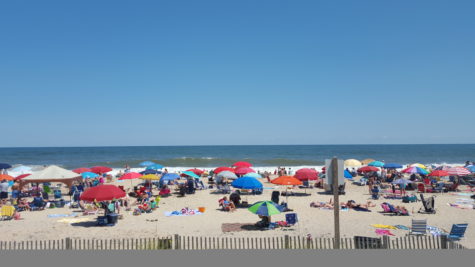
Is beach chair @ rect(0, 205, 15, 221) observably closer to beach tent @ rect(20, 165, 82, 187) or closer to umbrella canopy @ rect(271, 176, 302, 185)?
beach tent @ rect(20, 165, 82, 187)

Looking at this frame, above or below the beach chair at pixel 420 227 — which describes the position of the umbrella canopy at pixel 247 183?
above

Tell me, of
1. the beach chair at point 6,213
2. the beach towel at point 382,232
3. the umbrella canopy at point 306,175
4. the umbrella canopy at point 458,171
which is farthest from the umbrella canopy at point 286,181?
the beach chair at point 6,213

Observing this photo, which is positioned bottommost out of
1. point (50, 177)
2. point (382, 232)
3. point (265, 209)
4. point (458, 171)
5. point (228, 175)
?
point (382, 232)

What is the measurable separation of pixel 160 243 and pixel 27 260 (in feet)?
9.99

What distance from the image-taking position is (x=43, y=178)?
59.4ft

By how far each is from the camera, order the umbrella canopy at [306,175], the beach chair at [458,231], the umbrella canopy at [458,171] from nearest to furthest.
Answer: the beach chair at [458,231]
the umbrella canopy at [306,175]
the umbrella canopy at [458,171]

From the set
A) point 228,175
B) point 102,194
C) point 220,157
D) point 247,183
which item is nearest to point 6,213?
point 102,194

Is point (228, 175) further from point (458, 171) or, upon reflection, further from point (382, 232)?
point (458, 171)

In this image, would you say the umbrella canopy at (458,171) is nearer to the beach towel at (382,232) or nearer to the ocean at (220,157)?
the beach towel at (382,232)

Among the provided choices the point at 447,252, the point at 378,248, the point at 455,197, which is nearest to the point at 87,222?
the point at 378,248

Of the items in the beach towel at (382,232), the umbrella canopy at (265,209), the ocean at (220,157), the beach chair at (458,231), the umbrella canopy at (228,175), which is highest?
the umbrella canopy at (228,175)

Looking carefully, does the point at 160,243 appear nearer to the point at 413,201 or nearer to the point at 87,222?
the point at 87,222

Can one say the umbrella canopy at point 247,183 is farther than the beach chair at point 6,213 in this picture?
Yes

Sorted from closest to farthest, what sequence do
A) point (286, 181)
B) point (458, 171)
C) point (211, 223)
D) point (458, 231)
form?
point (458, 231) → point (211, 223) → point (286, 181) → point (458, 171)
